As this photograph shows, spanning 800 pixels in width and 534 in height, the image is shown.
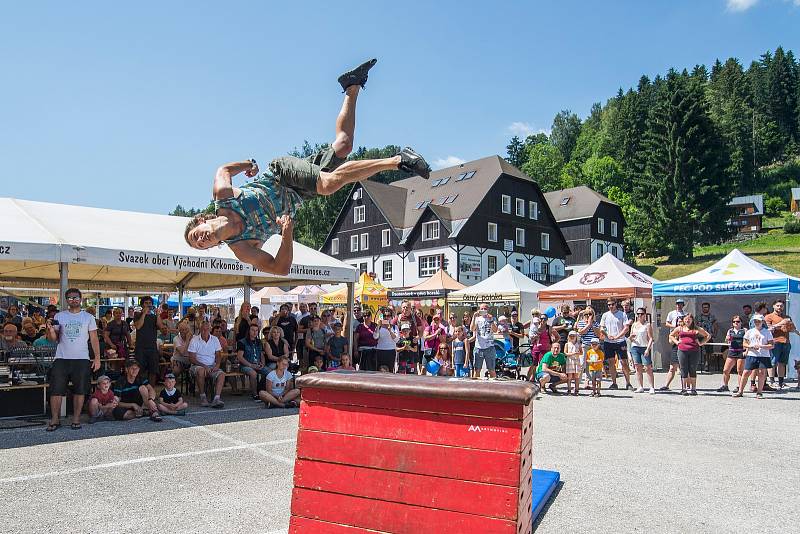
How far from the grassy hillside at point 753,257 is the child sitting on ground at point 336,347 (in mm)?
41001

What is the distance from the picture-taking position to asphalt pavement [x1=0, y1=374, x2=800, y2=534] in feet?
14.4

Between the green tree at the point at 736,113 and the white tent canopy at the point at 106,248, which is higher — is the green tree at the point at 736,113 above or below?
above

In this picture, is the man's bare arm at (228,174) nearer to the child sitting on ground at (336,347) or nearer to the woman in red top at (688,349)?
the child sitting on ground at (336,347)

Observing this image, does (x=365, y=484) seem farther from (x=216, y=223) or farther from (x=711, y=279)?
(x=711, y=279)

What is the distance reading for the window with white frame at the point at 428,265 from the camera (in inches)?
1531

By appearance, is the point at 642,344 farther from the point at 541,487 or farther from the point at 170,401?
the point at 170,401

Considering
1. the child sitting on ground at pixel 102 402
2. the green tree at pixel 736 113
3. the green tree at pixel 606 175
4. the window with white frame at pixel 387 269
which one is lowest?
the child sitting on ground at pixel 102 402

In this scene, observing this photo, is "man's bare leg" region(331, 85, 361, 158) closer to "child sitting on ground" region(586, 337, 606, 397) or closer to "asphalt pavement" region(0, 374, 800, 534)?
"asphalt pavement" region(0, 374, 800, 534)

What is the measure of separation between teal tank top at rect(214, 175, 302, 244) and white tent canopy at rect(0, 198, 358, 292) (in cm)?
520

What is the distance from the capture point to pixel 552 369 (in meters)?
12.2

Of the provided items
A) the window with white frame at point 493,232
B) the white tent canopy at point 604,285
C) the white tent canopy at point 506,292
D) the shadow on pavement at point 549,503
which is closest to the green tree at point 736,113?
the window with white frame at point 493,232

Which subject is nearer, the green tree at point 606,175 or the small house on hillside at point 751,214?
the green tree at point 606,175

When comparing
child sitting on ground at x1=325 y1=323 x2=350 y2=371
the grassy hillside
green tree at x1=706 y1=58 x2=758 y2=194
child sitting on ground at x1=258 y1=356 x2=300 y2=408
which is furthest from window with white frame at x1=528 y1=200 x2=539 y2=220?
green tree at x1=706 y1=58 x2=758 y2=194

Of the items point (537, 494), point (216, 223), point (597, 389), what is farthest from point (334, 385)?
point (597, 389)
